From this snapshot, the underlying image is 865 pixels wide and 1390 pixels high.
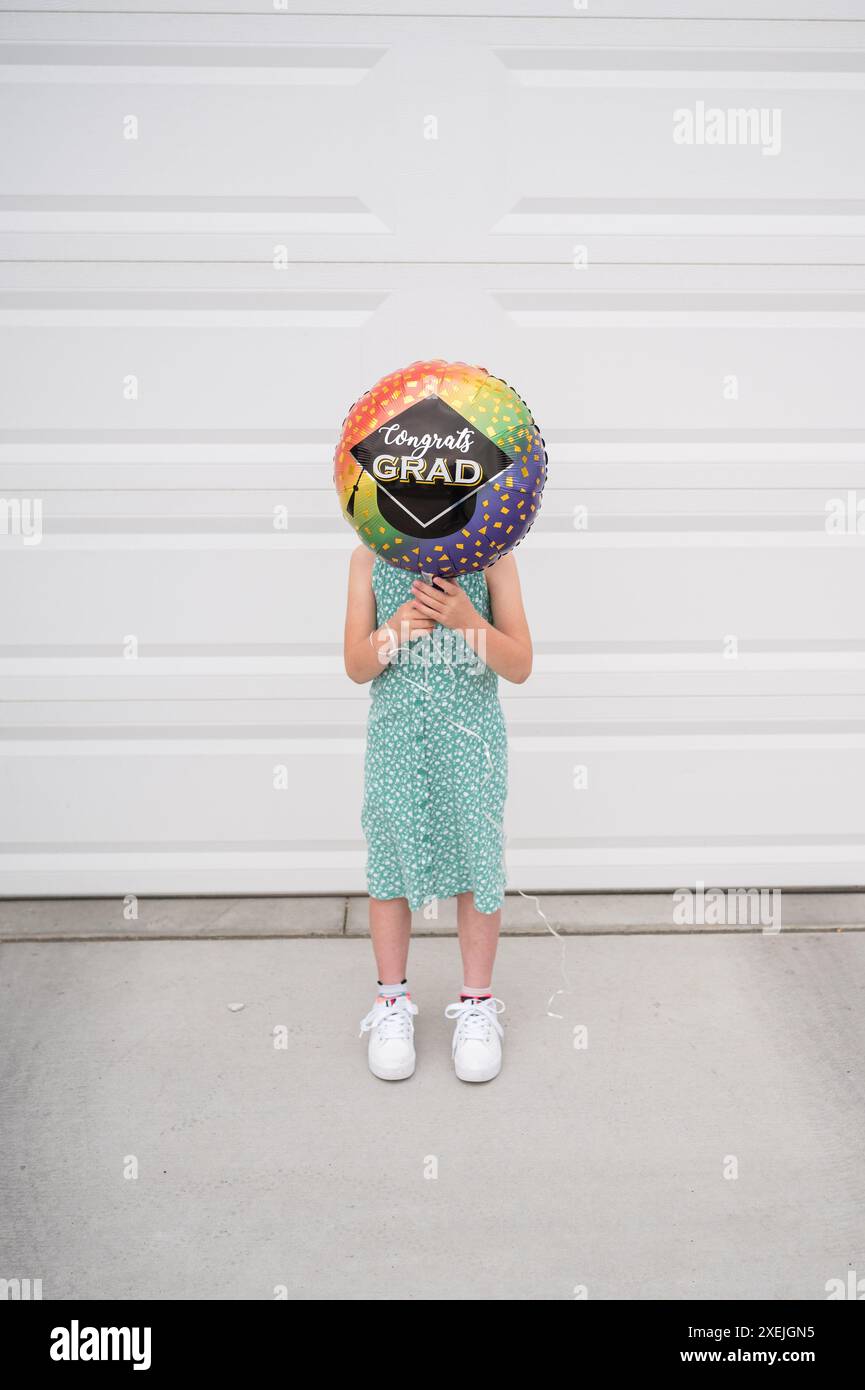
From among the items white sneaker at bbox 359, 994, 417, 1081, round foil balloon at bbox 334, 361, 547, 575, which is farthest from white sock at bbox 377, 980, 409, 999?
round foil balloon at bbox 334, 361, 547, 575

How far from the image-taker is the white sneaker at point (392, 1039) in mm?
2389

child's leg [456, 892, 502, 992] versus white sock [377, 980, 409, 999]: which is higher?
child's leg [456, 892, 502, 992]

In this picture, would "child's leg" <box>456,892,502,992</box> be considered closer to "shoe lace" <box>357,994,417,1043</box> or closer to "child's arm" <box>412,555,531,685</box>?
"shoe lace" <box>357,994,417,1043</box>

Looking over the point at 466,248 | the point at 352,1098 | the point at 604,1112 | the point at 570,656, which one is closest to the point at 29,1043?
the point at 352,1098

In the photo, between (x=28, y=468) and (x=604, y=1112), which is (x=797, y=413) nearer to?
(x=604, y=1112)

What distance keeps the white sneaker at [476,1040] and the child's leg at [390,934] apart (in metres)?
0.16

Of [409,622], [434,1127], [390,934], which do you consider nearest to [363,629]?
[409,622]

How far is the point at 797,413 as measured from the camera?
3.05 metres

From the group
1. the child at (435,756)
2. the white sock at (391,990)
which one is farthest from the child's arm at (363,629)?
the white sock at (391,990)

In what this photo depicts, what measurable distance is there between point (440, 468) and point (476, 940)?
3.72ft

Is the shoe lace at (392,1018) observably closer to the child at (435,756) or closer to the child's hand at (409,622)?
the child at (435,756)

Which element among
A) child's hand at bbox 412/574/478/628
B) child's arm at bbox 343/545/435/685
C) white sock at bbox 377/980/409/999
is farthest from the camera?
white sock at bbox 377/980/409/999

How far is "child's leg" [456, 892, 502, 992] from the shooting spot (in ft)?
7.96

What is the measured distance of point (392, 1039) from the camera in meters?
2.41
